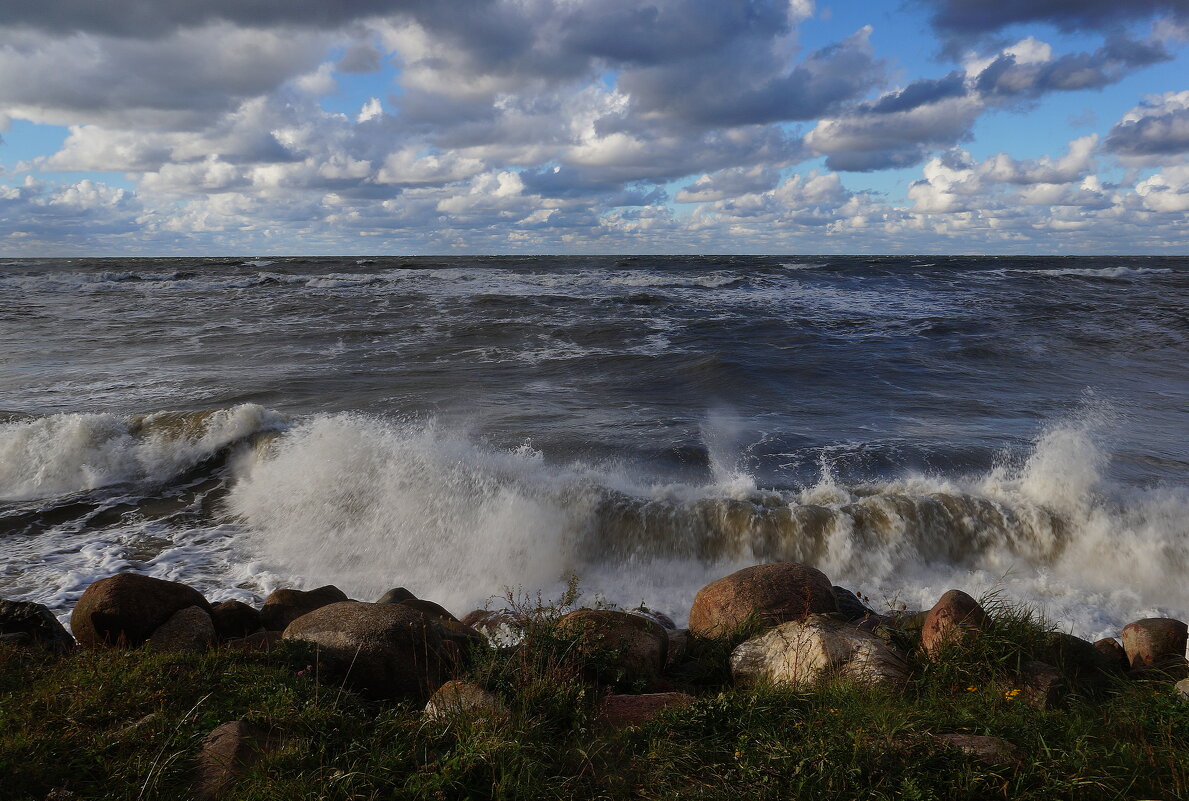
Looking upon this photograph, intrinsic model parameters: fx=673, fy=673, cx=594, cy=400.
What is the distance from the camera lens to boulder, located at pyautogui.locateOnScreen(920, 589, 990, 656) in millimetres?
4836

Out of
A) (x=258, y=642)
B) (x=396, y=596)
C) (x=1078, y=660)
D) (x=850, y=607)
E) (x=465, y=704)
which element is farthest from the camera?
(x=396, y=596)

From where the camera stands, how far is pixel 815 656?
15.4 feet

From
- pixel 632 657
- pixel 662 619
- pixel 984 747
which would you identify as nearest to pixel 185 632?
pixel 632 657

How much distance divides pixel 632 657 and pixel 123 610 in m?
4.00

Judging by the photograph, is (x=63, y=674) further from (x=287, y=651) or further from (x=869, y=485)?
(x=869, y=485)

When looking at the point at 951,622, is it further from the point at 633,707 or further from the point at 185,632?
the point at 185,632

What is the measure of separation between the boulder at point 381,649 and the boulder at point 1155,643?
18.3 feet

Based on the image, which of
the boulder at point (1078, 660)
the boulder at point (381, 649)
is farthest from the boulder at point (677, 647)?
the boulder at point (1078, 660)

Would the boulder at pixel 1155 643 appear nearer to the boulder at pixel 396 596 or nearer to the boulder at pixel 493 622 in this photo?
the boulder at pixel 493 622

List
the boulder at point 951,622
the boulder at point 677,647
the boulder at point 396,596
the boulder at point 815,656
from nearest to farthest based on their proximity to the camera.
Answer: the boulder at point 815,656 < the boulder at point 951,622 < the boulder at point 677,647 < the boulder at point 396,596

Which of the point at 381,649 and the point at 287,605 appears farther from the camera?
the point at 287,605

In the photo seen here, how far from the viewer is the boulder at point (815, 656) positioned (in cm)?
454

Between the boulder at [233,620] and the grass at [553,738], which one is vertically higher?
the grass at [553,738]

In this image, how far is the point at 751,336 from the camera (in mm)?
25938
